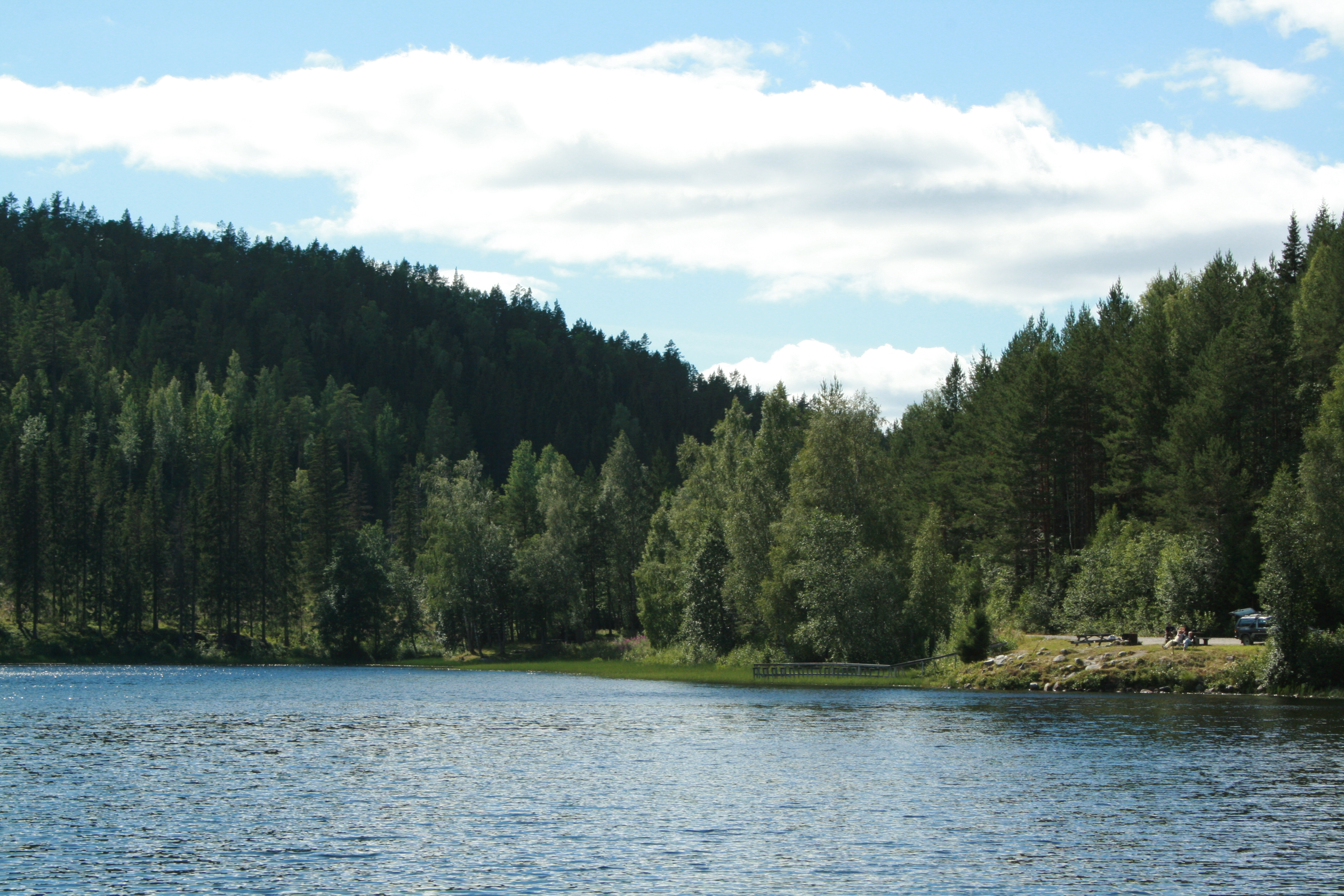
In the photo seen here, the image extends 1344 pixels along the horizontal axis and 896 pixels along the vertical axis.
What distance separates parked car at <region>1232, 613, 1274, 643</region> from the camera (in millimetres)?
67000

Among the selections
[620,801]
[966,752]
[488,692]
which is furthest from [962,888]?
[488,692]

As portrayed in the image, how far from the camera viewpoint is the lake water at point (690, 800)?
25.3 metres

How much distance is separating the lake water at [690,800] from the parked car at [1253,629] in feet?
25.8

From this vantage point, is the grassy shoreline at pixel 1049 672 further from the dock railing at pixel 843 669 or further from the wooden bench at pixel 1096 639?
the wooden bench at pixel 1096 639

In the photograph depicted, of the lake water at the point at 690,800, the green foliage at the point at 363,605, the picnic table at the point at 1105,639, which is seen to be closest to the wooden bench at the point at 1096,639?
the picnic table at the point at 1105,639

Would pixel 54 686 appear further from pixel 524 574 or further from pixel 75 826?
pixel 75 826

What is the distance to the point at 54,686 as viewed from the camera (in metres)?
85.4

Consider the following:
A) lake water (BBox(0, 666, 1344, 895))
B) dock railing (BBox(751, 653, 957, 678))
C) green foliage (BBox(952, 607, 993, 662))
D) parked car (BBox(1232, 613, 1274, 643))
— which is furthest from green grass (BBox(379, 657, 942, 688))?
parked car (BBox(1232, 613, 1274, 643))

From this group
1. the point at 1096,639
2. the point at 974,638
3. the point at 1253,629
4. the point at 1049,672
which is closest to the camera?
the point at 1253,629

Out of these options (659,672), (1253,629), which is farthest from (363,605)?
(1253,629)

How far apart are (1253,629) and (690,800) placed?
4664cm

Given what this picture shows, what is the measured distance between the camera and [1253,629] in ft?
221

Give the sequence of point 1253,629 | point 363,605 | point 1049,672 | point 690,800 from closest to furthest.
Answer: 1. point 690,800
2. point 1253,629
3. point 1049,672
4. point 363,605

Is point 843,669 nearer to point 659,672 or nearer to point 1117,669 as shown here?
point 1117,669
